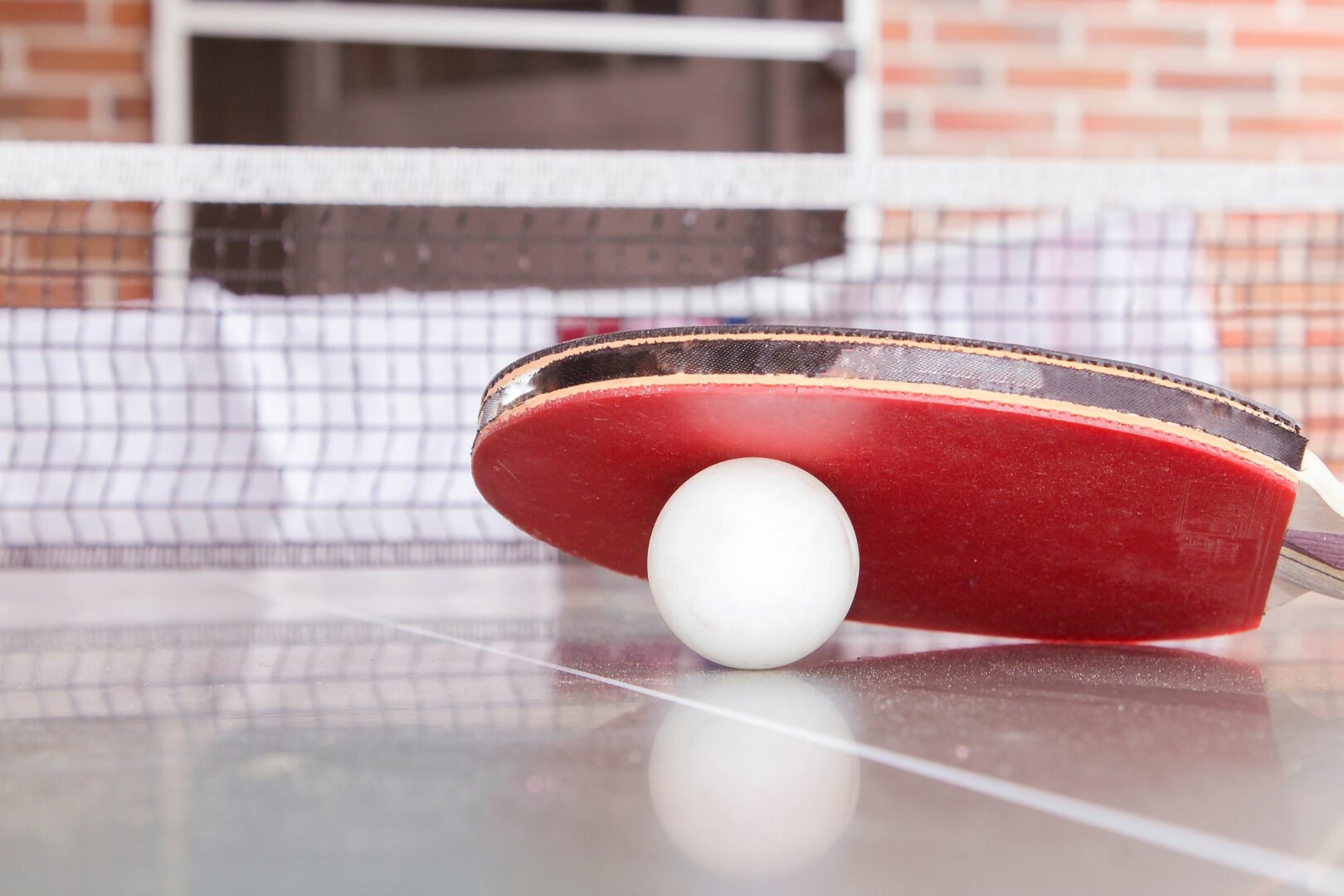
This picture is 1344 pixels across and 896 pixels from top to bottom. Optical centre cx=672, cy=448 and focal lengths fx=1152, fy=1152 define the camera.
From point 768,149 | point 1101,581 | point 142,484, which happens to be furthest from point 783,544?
point 768,149

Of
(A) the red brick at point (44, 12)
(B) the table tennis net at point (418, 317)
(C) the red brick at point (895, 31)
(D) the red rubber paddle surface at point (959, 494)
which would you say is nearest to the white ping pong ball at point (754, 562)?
(D) the red rubber paddle surface at point (959, 494)

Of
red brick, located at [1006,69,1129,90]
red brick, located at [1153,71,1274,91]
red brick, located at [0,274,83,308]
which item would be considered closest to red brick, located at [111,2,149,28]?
red brick, located at [0,274,83,308]

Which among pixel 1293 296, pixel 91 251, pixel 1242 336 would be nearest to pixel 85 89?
pixel 91 251

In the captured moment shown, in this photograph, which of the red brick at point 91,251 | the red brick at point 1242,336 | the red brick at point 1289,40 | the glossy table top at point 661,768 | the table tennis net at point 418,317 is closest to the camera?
the glossy table top at point 661,768

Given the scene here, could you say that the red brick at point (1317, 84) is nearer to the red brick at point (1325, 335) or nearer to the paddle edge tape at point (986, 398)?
the red brick at point (1325, 335)

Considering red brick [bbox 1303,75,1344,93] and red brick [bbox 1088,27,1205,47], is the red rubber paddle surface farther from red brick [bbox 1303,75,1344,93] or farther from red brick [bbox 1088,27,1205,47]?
red brick [bbox 1303,75,1344,93]

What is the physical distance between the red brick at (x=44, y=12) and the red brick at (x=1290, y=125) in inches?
108

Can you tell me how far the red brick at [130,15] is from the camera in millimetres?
2670

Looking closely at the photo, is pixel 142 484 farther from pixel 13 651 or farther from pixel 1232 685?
pixel 1232 685

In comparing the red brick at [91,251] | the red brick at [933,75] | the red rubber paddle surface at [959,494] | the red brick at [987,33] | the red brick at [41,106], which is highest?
the red brick at [987,33]

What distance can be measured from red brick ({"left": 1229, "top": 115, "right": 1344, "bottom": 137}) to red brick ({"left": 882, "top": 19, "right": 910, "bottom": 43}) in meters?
0.83

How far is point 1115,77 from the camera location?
2787 millimetres

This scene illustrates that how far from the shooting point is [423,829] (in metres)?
0.42

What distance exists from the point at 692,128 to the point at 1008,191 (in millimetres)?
1651
